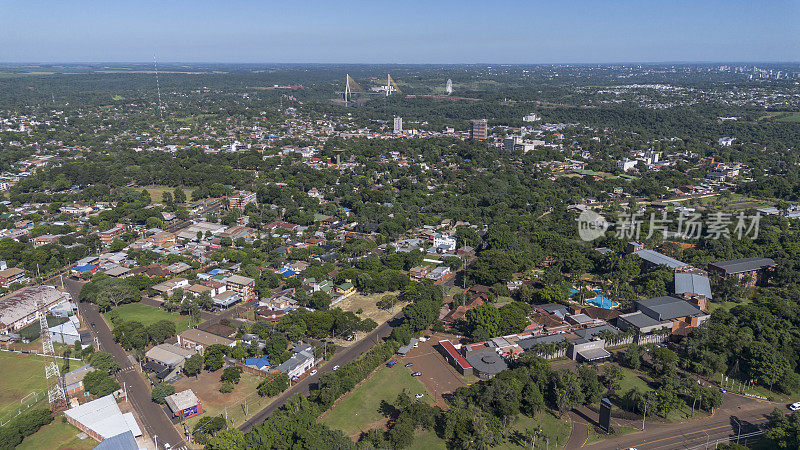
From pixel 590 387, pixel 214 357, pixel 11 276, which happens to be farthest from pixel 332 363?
pixel 11 276

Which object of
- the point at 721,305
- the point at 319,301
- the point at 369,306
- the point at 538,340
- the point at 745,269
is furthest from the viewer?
the point at 745,269

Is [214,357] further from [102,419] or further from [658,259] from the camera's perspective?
[658,259]

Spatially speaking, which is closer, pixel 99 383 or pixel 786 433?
pixel 786 433

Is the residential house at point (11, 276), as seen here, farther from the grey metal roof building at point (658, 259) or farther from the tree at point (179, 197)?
the grey metal roof building at point (658, 259)

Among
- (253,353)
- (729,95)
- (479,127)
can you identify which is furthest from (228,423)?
(729,95)

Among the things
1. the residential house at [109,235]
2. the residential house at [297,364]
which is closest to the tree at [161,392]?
the residential house at [297,364]

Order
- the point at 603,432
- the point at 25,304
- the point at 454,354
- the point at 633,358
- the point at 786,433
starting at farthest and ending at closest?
the point at 25,304, the point at 454,354, the point at 633,358, the point at 603,432, the point at 786,433
